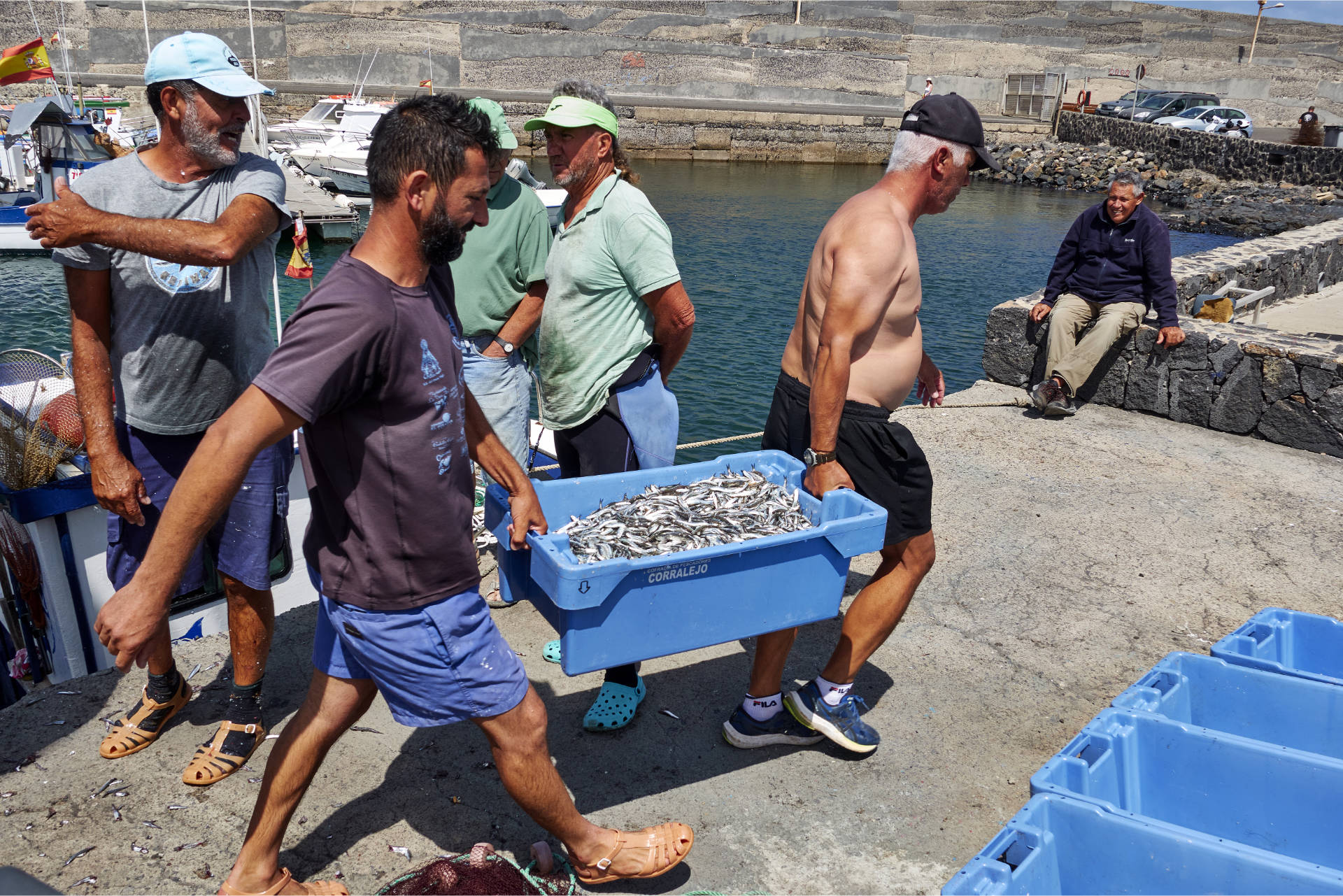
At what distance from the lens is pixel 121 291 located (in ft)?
10.1

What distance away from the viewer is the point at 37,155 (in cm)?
1755

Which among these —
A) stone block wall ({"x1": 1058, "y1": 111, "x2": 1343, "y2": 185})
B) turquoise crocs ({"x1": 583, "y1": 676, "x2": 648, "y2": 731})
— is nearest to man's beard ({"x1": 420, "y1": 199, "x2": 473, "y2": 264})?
turquoise crocs ({"x1": 583, "y1": 676, "x2": 648, "y2": 731})

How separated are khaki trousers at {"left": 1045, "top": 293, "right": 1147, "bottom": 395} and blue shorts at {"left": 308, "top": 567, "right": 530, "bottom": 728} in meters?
6.27

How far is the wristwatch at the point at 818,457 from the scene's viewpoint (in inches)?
135

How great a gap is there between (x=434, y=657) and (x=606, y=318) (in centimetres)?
169

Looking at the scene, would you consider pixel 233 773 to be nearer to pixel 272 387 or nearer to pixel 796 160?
pixel 272 387

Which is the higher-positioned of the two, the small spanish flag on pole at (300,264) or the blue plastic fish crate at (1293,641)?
the small spanish flag on pole at (300,264)

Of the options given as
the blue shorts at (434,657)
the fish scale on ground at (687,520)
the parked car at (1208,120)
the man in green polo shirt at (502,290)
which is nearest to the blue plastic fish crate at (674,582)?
the fish scale on ground at (687,520)

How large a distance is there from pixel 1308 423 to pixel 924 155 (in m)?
5.20

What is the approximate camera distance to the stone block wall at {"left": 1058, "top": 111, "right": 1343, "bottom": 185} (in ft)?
103

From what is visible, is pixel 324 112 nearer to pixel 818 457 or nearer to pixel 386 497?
pixel 818 457

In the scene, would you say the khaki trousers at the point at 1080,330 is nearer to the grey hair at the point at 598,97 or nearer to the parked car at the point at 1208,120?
the grey hair at the point at 598,97

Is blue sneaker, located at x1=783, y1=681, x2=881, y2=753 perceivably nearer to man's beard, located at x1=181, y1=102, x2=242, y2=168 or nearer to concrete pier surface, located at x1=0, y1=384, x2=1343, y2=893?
concrete pier surface, located at x1=0, y1=384, x2=1343, y2=893

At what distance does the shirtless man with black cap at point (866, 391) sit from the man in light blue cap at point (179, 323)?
5.81 ft
